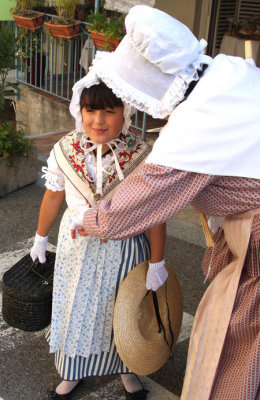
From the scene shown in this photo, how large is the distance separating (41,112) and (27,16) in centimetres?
136

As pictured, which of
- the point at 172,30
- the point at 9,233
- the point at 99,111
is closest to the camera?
the point at 172,30

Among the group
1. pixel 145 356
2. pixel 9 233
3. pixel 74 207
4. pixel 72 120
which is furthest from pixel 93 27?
pixel 145 356

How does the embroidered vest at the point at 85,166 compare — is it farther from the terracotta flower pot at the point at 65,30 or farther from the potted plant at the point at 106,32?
the terracotta flower pot at the point at 65,30

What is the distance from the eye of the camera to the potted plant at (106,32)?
6066 millimetres

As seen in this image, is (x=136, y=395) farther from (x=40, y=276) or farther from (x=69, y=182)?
(x=69, y=182)

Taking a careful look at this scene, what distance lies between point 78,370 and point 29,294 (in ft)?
1.49

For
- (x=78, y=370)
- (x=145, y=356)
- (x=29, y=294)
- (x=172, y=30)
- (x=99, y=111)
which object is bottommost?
(x=78, y=370)

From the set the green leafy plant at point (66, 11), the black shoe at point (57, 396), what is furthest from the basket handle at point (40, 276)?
the green leafy plant at point (66, 11)

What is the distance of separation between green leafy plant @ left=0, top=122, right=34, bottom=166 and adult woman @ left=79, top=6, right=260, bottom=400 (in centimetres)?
342

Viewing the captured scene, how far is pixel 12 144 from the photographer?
539cm

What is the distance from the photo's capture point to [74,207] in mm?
2520

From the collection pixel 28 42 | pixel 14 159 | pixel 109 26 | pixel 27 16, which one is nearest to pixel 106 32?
pixel 109 26

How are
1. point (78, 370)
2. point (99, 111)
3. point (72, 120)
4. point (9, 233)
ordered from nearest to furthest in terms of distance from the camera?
point (99, 111) → point (78, 370) → point (9, 233) → point (72, 120)

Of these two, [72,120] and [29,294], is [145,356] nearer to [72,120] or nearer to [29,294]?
[29,294]
